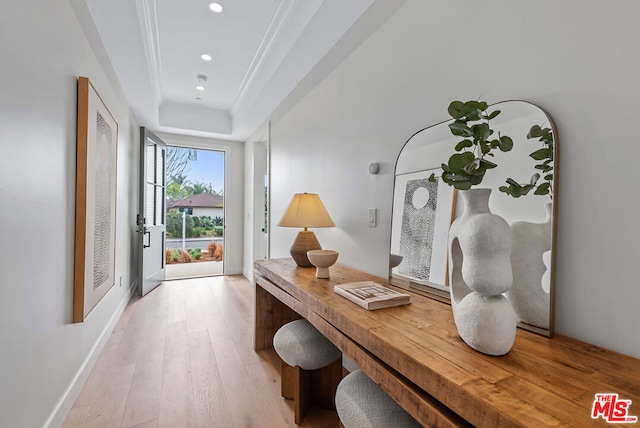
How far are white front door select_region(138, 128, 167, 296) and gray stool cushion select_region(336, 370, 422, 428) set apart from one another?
3.60 meters

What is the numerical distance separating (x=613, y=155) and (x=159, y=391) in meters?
2.45

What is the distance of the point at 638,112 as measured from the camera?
0.85m

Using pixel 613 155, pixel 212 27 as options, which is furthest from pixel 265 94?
pixel 613 155

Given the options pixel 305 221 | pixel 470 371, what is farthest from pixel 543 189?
pixel 305 221

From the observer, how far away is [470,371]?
2.51ft

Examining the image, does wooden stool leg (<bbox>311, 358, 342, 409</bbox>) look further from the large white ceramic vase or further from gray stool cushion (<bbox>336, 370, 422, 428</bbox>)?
the large white ceramic vase

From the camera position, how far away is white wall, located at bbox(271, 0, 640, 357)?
87 centimetres

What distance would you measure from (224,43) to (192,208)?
4668mm

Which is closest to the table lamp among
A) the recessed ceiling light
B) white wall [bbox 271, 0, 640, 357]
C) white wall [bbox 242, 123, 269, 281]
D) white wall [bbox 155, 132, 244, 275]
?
white wall [bbox 271, 0, 640, 357]

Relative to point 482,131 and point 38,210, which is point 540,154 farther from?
point 38,210

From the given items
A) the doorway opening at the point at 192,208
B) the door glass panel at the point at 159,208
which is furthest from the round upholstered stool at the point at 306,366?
the doorway opening at the point at 192,208

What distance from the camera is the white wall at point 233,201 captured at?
521 cm

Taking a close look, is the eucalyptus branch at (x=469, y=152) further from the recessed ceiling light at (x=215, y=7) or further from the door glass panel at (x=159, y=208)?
the door glass panel at (x=159, y=208)

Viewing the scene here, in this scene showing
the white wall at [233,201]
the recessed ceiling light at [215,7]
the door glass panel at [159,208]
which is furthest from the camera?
the white wall at [233,201]
